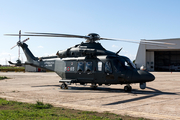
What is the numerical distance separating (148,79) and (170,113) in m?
5.94

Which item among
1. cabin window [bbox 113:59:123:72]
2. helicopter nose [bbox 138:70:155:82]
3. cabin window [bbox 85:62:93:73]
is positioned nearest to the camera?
helicopter nose [bbox 138:70:155:82]

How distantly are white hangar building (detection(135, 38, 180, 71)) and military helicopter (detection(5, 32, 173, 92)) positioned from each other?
54161 mm

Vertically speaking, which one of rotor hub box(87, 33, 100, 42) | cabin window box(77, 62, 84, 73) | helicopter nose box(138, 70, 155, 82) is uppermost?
rotor hub box(87, 33, 100, 42)

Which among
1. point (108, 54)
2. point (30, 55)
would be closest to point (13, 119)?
point (108, 54)

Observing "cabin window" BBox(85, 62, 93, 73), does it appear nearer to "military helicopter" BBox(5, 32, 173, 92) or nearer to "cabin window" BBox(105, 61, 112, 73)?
"military helicopter" BBox(5, 32, 173, 92)

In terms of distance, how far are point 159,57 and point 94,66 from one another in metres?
82.0

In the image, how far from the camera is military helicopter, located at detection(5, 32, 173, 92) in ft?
47.8

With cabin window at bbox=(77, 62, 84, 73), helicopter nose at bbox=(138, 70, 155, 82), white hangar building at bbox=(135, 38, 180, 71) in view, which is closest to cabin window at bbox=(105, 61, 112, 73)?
cabin window at bbox=(77, 62, 84, 73)

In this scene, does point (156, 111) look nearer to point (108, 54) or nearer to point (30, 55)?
point (108, 54)

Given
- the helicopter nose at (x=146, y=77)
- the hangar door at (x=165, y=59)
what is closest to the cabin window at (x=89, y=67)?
the helicopter nose at (x=146, y=77)

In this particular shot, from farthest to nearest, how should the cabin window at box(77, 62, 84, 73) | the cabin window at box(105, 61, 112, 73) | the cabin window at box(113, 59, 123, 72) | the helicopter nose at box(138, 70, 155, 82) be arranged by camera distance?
the cabin window at box(77, 62, 84, 73), the cabin window at box(105, 61, 112, 73), the cabin window at box(113, 59, 123, 72), the helicopter nose at box(138, 70, 155, 82)

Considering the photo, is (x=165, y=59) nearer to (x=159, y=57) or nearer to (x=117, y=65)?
(x=159, y=57)

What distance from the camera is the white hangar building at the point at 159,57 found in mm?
71688

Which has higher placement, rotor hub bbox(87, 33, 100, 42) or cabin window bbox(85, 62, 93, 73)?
rotor hub bbox(87, 33, 100, 42)
